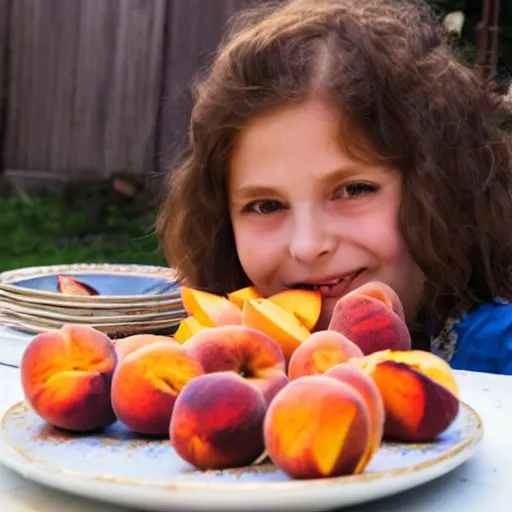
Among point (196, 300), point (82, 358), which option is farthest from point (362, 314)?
point (196, 300)

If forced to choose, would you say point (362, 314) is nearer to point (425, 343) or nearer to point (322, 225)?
point (322, 225)

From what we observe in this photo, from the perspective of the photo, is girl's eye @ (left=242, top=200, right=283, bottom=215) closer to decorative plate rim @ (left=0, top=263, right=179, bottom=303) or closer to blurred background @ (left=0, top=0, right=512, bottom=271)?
decorative plate rim @ (left=0, top=263, right=179, bottom=303)

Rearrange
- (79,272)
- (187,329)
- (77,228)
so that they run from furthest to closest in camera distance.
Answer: (77,228) < (79,272) < (187,329)

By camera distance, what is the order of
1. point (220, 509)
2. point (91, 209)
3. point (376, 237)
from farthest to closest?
point (91, 209) → point (376, 237) → point (220, 509)

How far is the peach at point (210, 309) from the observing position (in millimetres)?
1090

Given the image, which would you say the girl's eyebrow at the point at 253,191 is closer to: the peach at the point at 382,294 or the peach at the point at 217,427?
the peach at the point at 382,294

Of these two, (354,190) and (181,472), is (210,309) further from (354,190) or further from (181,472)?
(181,472)

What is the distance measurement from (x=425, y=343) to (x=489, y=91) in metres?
0.54

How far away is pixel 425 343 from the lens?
1.57 metres

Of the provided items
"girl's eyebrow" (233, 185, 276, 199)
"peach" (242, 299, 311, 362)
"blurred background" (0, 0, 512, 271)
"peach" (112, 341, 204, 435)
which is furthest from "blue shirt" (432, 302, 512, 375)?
"blurred background" (0, 0, 512, 271)

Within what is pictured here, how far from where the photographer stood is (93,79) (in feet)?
19.3

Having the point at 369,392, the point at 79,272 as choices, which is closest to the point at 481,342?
the point at 79,272

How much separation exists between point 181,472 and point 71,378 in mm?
145

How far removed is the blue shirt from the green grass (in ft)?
9.12
